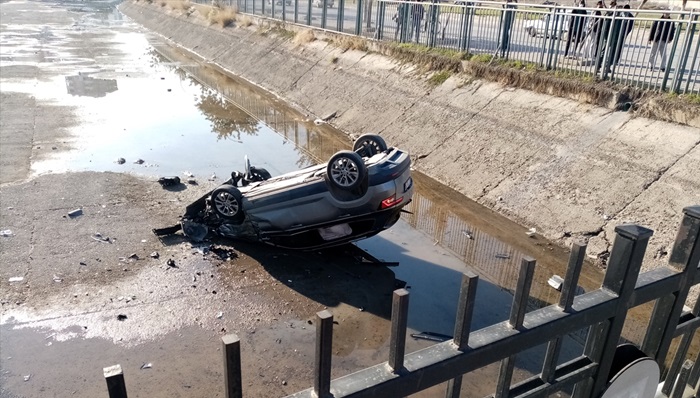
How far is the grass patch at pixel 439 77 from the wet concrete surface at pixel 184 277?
323cm

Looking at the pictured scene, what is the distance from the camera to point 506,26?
12625 millimetres

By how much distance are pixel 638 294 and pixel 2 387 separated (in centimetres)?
525

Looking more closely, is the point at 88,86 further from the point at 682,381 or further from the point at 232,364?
the point at 682,381

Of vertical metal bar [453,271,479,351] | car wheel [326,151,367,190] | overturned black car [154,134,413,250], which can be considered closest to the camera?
vertical metal bar [453,271,479,351]

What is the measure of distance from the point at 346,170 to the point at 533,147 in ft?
17.1

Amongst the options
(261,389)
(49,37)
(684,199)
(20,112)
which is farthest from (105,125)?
(49,37)

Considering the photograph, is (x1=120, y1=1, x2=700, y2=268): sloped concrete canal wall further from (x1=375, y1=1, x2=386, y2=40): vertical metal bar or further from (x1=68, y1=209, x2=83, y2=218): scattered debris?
(x1=68, y1=209, x2=83, y2=218): scattered debris

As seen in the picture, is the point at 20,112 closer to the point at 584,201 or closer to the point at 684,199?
the point at 584,201

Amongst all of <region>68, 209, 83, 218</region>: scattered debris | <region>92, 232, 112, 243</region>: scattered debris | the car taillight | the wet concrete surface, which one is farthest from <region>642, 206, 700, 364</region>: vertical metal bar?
<region>68, 209, 83, 218</region>: scattered debris

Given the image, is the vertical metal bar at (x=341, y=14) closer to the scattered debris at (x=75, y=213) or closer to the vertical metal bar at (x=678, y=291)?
the scattered debris at (x=75, y=213)

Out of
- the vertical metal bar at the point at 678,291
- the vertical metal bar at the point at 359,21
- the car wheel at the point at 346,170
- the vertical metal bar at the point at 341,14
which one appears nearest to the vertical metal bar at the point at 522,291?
the vertical metal bar at the point at 678,291

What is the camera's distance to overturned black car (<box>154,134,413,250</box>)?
20.5 ft

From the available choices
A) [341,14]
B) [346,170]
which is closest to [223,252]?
[346,170]

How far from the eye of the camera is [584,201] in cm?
827
